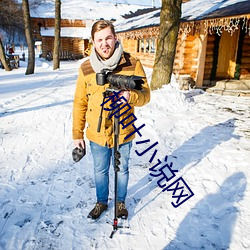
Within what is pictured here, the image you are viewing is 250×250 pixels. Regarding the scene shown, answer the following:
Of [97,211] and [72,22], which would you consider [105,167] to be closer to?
[97,211]

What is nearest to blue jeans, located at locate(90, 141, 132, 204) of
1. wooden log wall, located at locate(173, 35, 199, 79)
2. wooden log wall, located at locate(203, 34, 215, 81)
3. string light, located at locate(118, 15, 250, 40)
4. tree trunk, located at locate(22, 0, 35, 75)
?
string light, located at locate(118, 15, 250, 40)

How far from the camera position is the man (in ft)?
6.04

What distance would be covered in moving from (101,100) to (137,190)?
4.96 feet

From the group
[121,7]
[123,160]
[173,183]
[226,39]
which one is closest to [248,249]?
[173,183]

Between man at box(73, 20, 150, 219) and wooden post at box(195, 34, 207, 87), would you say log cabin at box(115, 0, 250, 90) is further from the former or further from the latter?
man at box(73, 20, 150, 219)

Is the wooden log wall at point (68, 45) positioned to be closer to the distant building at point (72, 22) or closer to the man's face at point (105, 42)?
the distant building at point (72, 22)

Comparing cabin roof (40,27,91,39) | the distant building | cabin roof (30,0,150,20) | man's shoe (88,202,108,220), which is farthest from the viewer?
cabin roof (30,0,150,20)

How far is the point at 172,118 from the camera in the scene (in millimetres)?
5801

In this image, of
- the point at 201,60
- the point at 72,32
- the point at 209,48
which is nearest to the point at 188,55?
the point at 201,60

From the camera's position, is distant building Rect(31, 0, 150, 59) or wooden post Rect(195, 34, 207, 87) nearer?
wooden post Rect(195, 34, 207, 87)

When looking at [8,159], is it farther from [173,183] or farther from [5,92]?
[5,92]

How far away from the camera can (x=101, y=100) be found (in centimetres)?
201

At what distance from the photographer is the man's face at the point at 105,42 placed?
181 cm

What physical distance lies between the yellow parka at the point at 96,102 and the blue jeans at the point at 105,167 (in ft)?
0.30
